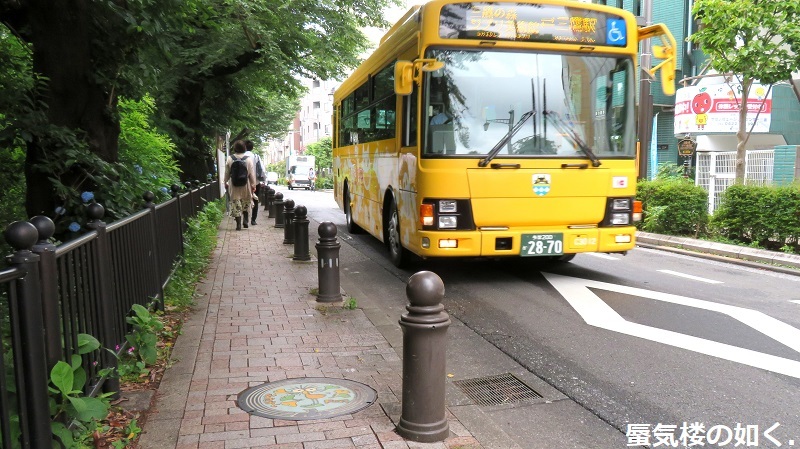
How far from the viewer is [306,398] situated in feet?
13.3

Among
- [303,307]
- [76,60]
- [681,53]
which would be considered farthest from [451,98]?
[681,53]

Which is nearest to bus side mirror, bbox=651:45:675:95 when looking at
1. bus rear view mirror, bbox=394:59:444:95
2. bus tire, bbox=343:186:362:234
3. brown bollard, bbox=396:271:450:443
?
bus rear view mirror, bbox=394:59:444:95

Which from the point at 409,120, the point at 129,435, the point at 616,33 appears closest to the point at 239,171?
the point at 409,120

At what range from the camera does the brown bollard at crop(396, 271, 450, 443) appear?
340 cm

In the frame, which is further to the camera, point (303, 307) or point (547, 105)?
point (547, 105)

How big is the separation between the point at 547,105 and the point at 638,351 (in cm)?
332

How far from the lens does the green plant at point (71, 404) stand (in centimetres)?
280

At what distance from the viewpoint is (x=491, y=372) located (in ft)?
15.6

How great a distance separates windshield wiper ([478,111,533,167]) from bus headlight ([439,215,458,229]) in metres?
0.68

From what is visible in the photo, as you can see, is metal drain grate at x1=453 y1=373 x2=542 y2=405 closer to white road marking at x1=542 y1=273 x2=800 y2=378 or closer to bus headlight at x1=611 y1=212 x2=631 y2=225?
white road marking at x1=542 y1=273 x2=800 y2=378

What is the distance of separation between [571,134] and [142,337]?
5222 millimetres

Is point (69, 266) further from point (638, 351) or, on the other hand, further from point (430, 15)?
point (430, 15)

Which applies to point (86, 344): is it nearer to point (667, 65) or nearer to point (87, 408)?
point (87, 408)

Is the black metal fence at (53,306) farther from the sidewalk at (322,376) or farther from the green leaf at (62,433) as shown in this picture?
the sidewalk at (322,376)
